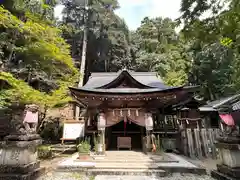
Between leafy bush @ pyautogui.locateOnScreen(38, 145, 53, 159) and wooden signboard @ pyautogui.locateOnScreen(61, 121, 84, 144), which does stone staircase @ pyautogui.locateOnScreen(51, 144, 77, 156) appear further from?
leafy bush @ pyautogui.locateOnScreen(38, 145, 53, 159)

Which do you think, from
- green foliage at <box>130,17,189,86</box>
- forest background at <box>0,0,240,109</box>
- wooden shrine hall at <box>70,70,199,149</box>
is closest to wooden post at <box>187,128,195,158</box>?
wooden shrine hall at <box>70,70,199,149</box>

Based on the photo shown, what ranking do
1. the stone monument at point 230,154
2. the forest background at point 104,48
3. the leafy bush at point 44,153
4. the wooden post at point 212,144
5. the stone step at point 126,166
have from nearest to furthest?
1. the forest background at point 104,48
2. the stone monument at point 230,154
3. the stone step at point 126,166
4. the wooden post at point 212,144
5. the leafy bush at point 44,153

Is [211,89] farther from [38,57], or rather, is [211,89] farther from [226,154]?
[38,57]

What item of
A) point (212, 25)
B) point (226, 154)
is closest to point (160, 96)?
point (226, 154)

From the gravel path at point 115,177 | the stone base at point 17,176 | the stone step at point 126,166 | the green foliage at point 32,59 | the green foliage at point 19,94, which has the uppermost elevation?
the green foliage at point 32,59

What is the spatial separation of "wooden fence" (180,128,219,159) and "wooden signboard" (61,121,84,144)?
21.0 ft

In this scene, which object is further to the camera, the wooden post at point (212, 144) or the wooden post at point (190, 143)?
the wooden post at point (190, 143)

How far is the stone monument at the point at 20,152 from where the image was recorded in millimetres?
4539

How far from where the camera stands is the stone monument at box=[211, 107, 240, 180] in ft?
14.4

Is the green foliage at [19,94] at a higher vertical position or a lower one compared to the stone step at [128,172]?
higher

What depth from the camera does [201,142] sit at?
7516mm

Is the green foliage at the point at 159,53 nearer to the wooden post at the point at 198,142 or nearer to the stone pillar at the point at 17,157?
the wooden post at the point at 198,142

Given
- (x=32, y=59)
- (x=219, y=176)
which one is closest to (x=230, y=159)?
(x=219, y=176)

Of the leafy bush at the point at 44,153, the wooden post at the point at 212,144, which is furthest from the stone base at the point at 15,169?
the wooden post at the point at 212,144
